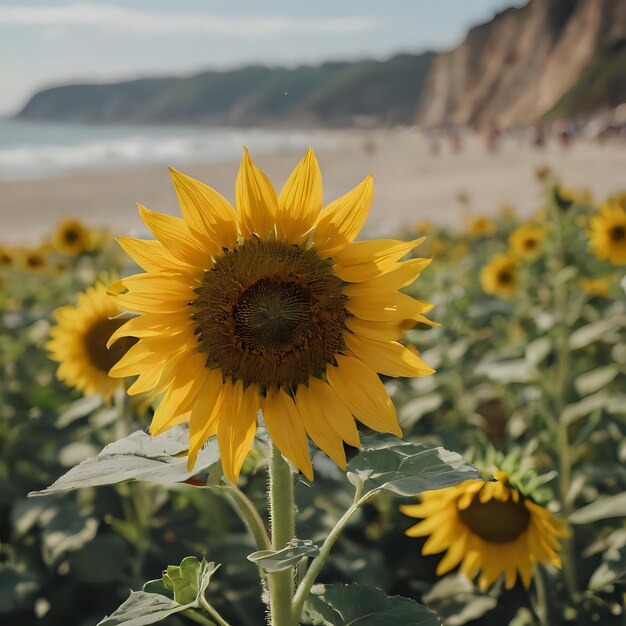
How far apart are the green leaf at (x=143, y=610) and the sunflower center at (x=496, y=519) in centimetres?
78

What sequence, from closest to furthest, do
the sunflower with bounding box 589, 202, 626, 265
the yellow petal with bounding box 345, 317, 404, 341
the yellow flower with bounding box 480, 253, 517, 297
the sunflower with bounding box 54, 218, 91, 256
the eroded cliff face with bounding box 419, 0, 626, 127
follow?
the yellow petal with bounding box 345, 317, 404, 341 → the sunflower with bounding box 589, 202, 626, 265 → the yellow flower with bounding box 480, 253, 517, 297 → the sunflower with bounding box 54, 218, 91, 256 → the eroded cliff face with bounding box 419, 0, 626, 127

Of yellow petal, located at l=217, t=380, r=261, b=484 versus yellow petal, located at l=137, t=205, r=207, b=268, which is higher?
yellow petal, located at l=137, t=205, r=207, b=268

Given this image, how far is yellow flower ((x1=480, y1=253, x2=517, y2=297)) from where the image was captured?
4129 millimetres

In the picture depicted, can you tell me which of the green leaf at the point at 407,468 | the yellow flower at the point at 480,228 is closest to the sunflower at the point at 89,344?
the green leaf at the point at 407,468

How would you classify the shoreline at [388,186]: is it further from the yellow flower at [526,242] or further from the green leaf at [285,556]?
the green leaf at [285,556]

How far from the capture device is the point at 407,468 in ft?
3.83

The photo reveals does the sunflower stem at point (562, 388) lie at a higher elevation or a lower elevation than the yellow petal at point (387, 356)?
lower

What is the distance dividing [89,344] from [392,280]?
1495mm

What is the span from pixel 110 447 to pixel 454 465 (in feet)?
1.50

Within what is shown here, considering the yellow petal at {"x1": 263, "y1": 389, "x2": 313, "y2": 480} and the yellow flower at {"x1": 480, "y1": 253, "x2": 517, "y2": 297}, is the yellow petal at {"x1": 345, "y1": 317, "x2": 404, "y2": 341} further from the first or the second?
the yellow flower at {"x1": 480, "y1": 253, "x2": 517, "y2": 297}

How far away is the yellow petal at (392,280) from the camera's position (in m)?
1.11

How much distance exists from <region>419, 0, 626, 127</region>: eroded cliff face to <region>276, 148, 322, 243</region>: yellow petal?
47.6 metres

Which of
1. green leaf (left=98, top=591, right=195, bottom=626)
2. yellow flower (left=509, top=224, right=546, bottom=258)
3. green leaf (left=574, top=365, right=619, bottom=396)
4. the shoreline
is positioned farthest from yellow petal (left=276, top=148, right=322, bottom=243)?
the shoreline

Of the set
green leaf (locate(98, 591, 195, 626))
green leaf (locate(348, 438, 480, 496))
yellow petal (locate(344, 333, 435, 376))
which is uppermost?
yellow petal (locate(344, 333, 435, 376))
